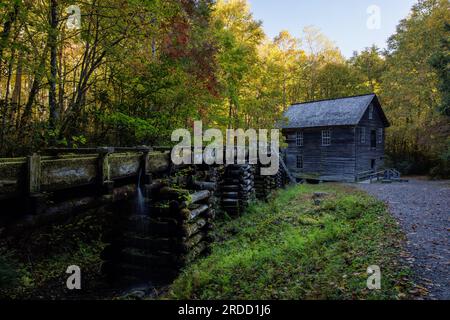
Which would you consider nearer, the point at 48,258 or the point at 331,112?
the point at 48,258

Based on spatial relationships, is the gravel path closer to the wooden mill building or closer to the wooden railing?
the wooden railing

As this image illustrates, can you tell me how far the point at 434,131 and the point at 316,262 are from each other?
984 inches

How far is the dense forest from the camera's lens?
323 inches

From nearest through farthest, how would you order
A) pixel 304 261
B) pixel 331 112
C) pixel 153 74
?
pixel 304 261
pixel 153 74
pixel 331 112

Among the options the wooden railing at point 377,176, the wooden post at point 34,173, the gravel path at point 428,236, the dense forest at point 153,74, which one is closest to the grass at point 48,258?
the dense forest at point 153,74

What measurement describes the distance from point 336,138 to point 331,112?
276 cm

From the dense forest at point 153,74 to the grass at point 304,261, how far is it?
573 cm

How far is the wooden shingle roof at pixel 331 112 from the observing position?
25141 millimetres

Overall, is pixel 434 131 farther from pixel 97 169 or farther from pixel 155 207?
pixel 97 169

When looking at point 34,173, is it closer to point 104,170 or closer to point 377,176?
point 104,170

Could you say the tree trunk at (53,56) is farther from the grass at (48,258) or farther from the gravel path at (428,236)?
the gravel path at (428,236)

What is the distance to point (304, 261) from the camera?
6387 millimetres

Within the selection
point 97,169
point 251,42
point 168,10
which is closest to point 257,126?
point 251,42

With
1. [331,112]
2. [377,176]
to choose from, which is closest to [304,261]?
[331,112]
